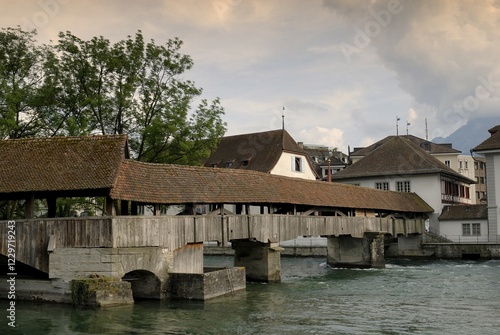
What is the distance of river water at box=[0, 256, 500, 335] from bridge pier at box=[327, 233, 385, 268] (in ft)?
22.9

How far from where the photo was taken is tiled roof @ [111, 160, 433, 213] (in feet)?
60.7

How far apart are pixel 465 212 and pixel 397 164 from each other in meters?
6.01

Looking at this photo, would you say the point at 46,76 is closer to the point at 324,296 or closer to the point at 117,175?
the point at 117,175

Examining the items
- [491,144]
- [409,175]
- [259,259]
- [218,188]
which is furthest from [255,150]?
[218,188]

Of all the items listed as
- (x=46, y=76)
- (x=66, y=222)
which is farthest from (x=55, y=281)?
(x=46, y=76)

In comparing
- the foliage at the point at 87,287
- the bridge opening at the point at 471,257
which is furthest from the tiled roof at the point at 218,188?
the bridge opening at the point at 471,257

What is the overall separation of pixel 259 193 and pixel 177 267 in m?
5.29

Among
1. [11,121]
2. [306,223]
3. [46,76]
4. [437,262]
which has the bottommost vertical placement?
[437,262]

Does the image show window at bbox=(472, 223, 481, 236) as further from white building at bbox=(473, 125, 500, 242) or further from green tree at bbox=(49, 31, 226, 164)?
green tree at bbox=(49, 31, 226, 164)

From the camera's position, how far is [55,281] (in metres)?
16.7

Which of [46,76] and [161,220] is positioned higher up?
[46,76]

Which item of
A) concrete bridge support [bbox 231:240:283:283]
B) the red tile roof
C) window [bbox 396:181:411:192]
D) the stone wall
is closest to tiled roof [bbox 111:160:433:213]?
the red tile roof

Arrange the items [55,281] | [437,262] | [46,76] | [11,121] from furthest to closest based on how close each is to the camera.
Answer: [437,262] < [46,76] < [11,121] < [55,281]

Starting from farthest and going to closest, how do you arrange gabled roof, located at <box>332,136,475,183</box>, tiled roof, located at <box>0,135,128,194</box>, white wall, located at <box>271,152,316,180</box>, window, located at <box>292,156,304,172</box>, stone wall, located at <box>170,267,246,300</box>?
window, located at <box>292,156,304,172</box> → white wall, located at <box>271,152,316,180</box> → gabled roof, located at <box>332,136,475,183</box> → stone wall, located at <box>170,267,246,300</box> → tiled roof, located at <box>0,135,128,194</box>
